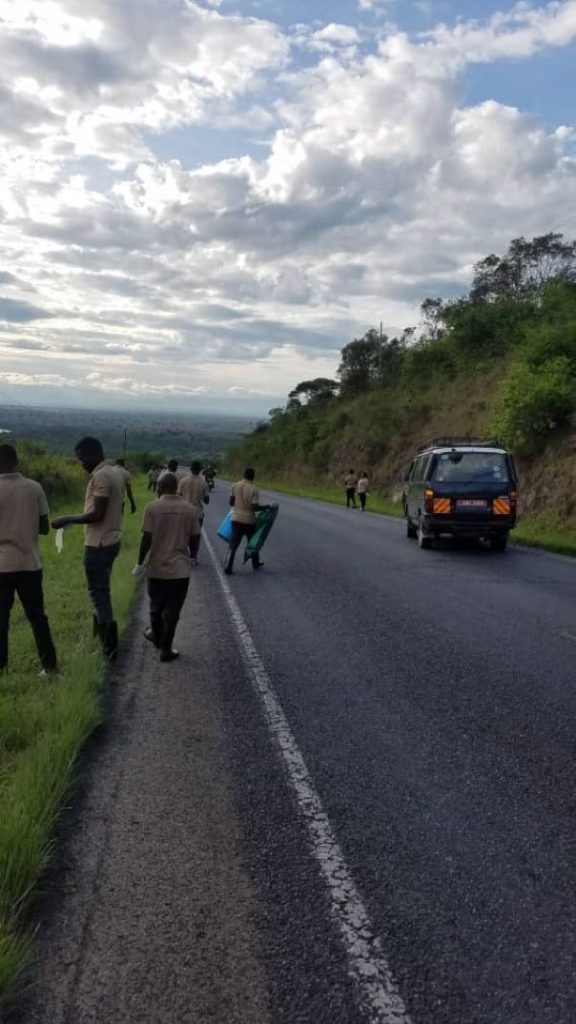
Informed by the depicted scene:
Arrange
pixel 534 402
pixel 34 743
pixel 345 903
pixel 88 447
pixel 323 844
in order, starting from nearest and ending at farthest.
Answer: pixel 345 903 < pixel 323 844 < pixel 34 743 < pixel 88 447 < pixel 534 402

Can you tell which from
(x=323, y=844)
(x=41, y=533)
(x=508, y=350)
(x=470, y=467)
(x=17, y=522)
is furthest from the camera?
(x=508, y=350)

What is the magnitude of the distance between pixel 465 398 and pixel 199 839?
38.5 m

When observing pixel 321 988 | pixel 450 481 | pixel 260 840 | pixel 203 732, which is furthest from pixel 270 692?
pixel 450 481

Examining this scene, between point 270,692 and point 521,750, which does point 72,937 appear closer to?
point 521,750

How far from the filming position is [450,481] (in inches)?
665

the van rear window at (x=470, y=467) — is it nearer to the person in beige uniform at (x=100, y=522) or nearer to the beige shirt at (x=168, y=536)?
the beige shirt at (x=168, y=536)

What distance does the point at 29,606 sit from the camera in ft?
23.2

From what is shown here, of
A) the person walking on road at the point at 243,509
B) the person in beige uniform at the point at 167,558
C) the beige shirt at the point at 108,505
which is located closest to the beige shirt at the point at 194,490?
the person walking on road at the point at 243,509

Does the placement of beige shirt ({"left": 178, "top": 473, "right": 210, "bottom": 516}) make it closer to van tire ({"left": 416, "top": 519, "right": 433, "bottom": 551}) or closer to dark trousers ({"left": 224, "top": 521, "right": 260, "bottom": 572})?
dark trousers ({"left": 224, "top": 521, "right": 260, "bottom": 572})

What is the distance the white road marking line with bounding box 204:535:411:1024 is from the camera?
288cm

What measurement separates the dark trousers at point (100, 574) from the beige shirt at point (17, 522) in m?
0.78

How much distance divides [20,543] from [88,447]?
3.76 feet

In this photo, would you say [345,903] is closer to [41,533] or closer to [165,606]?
[41,533]

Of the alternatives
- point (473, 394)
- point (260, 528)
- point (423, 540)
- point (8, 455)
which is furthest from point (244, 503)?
point (473, 394)
